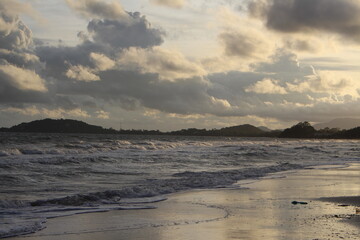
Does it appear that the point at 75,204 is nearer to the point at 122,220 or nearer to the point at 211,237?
the point at 122,220

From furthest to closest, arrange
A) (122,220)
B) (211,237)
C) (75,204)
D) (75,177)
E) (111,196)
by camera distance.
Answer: (75,177), (111,196), (75,204), (122,220), (211,237)

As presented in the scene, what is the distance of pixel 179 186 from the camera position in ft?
62.5

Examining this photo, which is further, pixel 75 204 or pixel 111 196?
pixel 111 196

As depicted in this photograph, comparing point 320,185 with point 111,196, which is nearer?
point 111,196

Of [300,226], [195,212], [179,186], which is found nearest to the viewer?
[300,226]

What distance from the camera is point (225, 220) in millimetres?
11500

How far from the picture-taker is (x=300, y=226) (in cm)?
1059

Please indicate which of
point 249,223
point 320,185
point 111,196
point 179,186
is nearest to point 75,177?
point 179,186

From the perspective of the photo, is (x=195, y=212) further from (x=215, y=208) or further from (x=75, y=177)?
(x=75, y=177)

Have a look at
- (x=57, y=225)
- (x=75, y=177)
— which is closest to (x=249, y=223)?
(x=57, y=225)

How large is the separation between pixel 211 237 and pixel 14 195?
8.70 meters

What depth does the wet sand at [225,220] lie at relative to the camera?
9812 mm

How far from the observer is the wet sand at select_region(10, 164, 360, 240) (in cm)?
981

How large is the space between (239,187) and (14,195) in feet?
27.6
